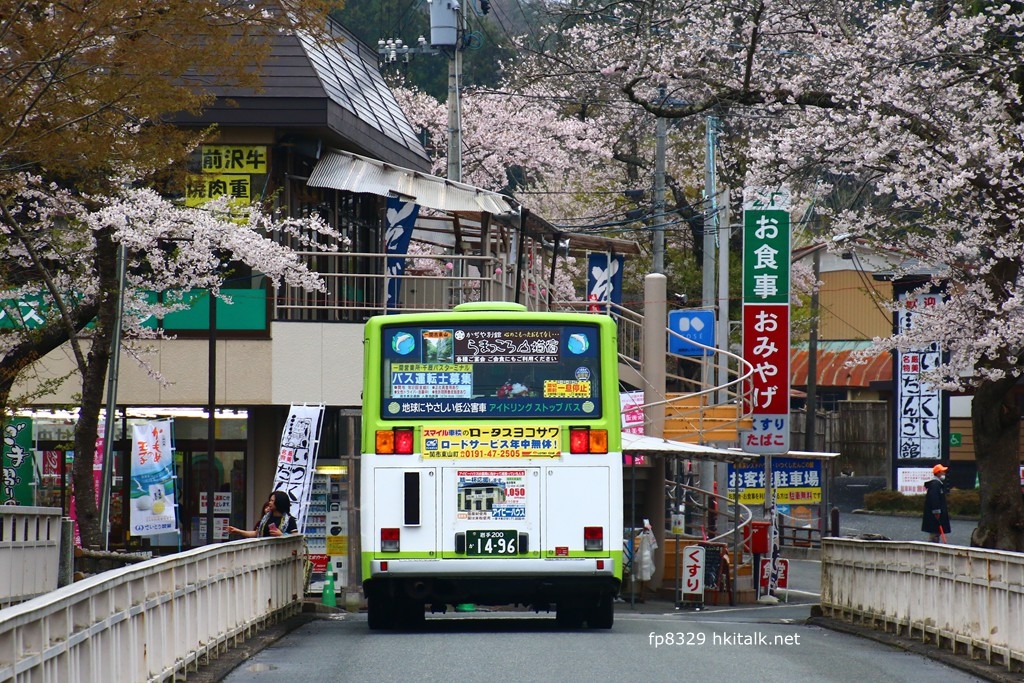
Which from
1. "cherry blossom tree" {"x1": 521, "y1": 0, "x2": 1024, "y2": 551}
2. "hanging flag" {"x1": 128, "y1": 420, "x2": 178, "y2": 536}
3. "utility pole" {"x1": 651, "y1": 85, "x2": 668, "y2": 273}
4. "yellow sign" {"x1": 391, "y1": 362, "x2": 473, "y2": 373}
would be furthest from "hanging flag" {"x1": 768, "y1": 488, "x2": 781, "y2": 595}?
"yellow sign" {"x1": 391, "y1": 362, "x2": 473, "y2": 373}

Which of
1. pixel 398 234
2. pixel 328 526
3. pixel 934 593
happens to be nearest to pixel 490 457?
pixel 934 593

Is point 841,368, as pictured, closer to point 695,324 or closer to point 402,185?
point 695,324

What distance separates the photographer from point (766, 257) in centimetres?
2497

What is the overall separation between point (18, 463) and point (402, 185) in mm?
8447

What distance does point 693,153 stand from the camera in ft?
145

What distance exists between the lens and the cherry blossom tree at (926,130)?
19750mm

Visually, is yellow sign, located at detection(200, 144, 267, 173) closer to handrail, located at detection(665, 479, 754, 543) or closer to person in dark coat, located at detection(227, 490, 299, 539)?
person in dark coat, located at detection(227, 490, 299, 539)

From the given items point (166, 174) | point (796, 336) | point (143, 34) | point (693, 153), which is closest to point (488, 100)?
point (693, 153)

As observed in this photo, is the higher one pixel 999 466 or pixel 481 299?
pixel 481 299

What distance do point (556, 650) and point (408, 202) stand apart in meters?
13.9

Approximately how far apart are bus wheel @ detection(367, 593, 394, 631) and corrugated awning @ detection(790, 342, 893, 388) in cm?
4013

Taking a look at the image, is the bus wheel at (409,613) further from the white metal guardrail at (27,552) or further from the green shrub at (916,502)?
the green shrub at (916,502)

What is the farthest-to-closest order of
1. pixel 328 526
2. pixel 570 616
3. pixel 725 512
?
pixel 725 512
pixel 328 526
pixel 570 616

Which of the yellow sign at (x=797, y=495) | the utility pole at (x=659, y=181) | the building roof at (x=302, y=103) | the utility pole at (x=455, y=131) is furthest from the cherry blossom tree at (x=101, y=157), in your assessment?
the yellow sign at (x=797, y=495)
